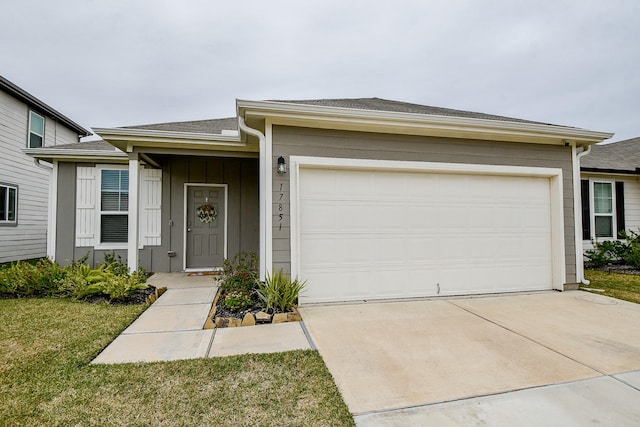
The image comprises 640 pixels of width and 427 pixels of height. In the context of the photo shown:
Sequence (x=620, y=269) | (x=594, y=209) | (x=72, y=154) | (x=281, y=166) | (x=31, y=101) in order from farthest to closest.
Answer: (x=31, y=101)
(x=594, y=209)
(x=620, y=269)
(x=72, y=154)
(x=281, y=166)

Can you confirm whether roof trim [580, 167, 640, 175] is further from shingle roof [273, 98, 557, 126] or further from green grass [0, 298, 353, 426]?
green grass [0, 298, 353, 426]

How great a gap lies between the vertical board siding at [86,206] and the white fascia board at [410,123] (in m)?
4.76

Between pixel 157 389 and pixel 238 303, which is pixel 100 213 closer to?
pixel 238 303

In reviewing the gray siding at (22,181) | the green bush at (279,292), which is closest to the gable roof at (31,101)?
the gray siding at (22,181)

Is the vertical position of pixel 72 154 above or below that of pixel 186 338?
above

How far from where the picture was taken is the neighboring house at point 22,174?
827 cm

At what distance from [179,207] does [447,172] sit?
5467mm

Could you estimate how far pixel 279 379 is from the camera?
2350 mm

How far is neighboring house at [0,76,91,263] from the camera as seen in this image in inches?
325

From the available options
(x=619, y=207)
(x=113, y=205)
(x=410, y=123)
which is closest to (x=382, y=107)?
(x=410, y=123)

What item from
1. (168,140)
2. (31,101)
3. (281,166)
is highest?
(31,101)

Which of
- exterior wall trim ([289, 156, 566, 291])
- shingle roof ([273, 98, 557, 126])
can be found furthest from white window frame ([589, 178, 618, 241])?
exterior wall trim ([289, 156, 566, 291])

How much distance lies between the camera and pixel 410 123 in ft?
15.0

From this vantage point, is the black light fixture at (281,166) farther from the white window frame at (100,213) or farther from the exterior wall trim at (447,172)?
the white window frame at (100,213)
